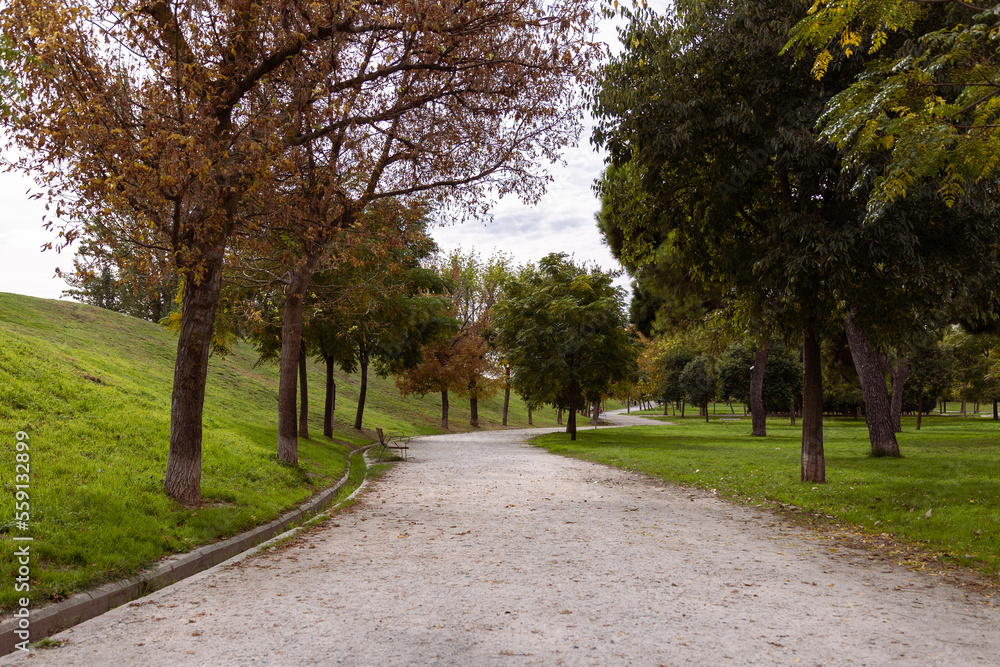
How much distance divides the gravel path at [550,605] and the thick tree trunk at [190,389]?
1.75 metres

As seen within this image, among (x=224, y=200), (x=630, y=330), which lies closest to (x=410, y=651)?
(x=224, y=200)

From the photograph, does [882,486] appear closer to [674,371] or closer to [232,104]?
[232,104]

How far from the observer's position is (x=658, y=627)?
14.6 ft

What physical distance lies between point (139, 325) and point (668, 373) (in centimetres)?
4586

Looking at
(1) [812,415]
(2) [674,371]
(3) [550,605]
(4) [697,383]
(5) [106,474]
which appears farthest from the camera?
(2) [674,371]

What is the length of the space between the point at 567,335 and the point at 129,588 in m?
21.9

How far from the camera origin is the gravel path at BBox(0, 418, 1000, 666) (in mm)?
3984

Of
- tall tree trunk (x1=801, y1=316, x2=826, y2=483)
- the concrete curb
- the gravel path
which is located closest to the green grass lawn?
tall tree trunk (x1=801, y1=316, x2=826, y2=483)

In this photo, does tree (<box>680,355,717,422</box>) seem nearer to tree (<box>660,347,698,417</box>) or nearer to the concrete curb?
tree (<box>660,347,698,417</box>)

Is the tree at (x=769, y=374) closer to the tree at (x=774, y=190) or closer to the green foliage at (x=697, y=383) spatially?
the green foliage at (x=697, y=383)

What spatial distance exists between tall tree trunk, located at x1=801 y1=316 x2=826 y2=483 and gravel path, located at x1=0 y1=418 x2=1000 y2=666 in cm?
382

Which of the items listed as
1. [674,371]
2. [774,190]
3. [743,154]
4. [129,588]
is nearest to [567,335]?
[774,190]

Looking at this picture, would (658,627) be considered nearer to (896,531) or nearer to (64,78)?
(896,531)

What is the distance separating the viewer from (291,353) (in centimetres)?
1299
